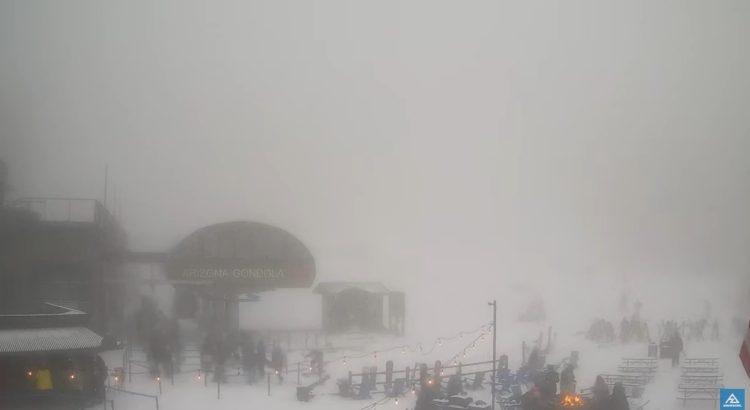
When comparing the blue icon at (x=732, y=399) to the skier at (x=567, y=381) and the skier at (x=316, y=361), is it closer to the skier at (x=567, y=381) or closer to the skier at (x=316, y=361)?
the skier at (x=567, y=381)

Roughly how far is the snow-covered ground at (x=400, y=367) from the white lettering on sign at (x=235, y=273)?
904mm

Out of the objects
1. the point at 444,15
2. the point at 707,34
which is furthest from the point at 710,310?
the point at 444,15

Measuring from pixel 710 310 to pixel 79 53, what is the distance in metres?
7.90

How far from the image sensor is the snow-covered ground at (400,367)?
850cm

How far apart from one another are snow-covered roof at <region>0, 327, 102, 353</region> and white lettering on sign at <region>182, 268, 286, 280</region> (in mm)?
1173

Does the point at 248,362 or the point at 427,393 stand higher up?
the point at 248,362

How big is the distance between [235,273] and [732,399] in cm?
593

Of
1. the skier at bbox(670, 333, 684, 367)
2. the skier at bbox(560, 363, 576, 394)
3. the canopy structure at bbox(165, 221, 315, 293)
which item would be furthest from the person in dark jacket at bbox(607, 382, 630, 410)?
the canopy structure at bbox(165, 221, 315, 293)

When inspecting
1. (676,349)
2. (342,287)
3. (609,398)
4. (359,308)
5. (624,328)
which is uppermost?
(342,287)

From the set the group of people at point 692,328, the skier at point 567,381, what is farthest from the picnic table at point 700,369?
the skier at point 567,381

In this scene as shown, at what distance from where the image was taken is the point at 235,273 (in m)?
8.67

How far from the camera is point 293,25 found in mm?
9164

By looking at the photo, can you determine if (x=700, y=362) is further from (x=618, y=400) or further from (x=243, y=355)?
(x=243, y=355)

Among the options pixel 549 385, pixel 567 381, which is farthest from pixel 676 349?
pixel 549 385
